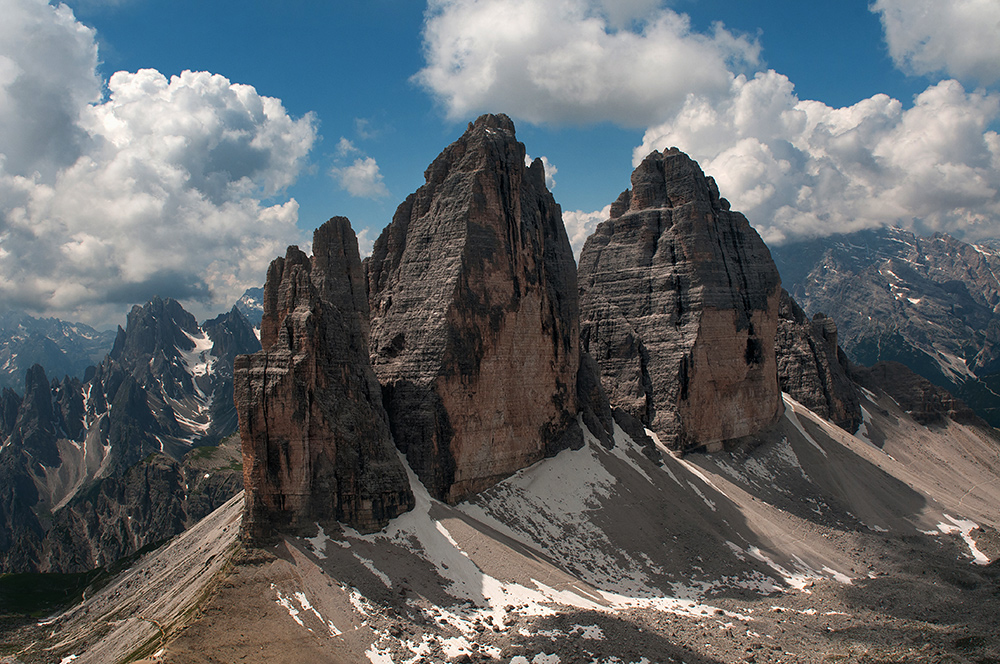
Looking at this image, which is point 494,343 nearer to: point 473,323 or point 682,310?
point 473,323

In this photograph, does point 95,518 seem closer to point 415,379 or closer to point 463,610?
point 415,379

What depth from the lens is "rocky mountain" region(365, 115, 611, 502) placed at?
40312mm

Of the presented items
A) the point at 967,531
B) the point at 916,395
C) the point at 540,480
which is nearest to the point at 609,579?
the point at 540,480

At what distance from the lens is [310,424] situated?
3234 centimetres

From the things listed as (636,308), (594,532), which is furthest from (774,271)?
(594,532)

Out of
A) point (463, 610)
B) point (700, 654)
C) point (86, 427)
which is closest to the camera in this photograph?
point (700, 654)

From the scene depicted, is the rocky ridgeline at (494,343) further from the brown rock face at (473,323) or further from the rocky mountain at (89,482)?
the rocky mountain at (89,482)

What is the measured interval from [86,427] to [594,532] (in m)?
208

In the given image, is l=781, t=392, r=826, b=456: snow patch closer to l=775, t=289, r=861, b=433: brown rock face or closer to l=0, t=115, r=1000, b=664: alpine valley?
l=0, t=115, r=1000, b=664: alpine valley

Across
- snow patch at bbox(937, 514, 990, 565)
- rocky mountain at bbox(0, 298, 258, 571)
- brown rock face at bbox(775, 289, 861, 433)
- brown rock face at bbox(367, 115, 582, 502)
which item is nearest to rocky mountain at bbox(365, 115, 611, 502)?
brown rock face at bbox(367, 115, 582, 502)

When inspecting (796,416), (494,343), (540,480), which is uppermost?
(494,343)

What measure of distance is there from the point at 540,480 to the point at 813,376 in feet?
155

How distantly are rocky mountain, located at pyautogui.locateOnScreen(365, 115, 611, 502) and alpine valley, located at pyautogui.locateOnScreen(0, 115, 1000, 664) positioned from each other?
0.21 metres

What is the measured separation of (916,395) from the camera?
8962cm
